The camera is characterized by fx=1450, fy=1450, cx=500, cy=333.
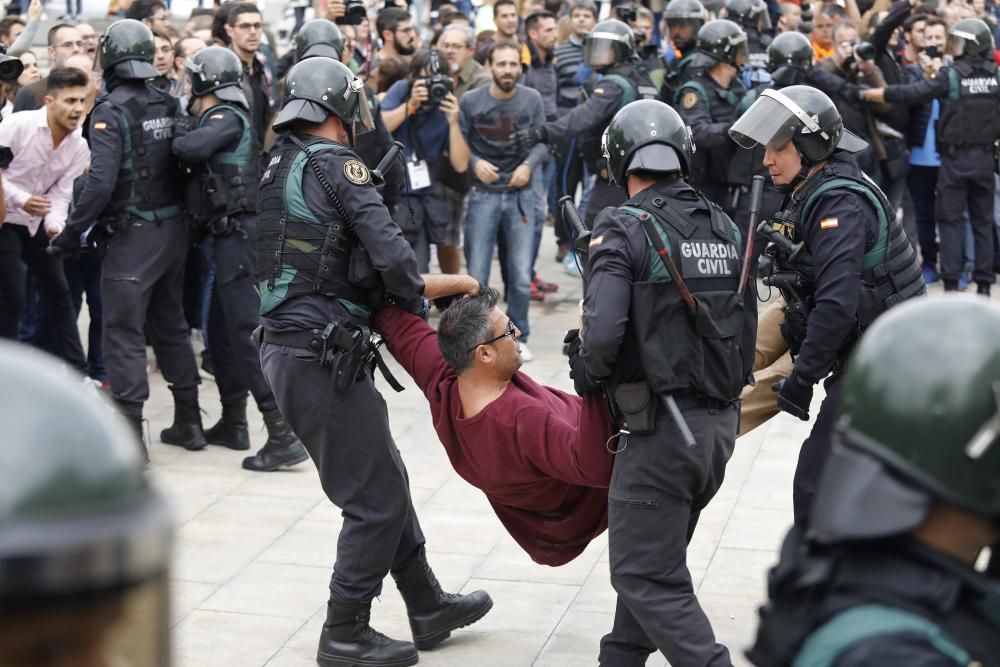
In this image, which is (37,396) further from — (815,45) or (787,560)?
(815,45)

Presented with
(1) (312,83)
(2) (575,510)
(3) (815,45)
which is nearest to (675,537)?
(2) (575,510)

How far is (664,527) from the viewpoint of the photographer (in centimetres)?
422

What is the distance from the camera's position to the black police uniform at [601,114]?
9.46m

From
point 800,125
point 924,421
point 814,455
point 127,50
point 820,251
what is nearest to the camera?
point 924,421

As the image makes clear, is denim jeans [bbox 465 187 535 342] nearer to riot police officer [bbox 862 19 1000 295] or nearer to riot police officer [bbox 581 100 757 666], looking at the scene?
riot police officer [bbox 862 19 1000 295]

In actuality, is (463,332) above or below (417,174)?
above

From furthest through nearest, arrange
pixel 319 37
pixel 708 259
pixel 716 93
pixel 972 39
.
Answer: pixel 972 39 → pixel 716 93 → pixel 319 37 → pixel 708 259

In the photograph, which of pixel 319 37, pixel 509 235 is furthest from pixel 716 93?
pixel 319 37

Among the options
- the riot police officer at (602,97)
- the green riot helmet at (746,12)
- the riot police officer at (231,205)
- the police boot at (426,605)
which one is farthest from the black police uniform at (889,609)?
the green riot helmet at (746,12)

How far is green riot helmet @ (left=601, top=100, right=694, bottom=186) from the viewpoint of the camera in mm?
4379

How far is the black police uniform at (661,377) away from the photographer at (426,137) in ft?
16.0

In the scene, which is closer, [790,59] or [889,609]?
[889,609]

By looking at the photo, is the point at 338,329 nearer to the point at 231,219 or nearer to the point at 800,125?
the point at 800,125

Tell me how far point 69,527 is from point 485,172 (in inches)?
322
